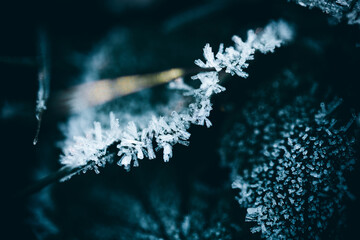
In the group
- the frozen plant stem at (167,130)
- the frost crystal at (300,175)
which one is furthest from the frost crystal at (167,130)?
the frost crystal at (300,175)

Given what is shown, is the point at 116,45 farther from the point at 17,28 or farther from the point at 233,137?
the point at 233,137

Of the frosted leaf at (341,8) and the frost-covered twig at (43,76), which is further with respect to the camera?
the frost-covered twig at (43,76)

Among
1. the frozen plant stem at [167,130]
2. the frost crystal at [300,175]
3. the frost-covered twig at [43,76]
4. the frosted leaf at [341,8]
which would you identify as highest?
the frost-covered twig at [43,76]

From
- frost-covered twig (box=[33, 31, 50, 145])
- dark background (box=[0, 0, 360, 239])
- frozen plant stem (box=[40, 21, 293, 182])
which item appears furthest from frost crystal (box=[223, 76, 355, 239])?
frost-covered twig (box=[33, 31, 50, 145])

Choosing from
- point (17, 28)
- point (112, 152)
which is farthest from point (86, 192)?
point (17, 28)

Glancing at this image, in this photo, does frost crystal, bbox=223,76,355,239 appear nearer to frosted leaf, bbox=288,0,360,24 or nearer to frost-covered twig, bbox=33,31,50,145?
frosted leaf, bbox=288,0,360,24

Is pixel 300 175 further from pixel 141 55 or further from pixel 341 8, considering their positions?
pixel 141 55

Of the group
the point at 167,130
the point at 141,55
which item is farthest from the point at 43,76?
the point at 167,130

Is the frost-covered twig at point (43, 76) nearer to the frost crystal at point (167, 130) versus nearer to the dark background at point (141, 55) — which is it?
the dark background at point (141, 55)
